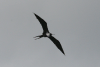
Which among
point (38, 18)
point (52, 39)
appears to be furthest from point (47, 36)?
point (38, 18)

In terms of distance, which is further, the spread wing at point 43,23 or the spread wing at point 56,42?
the spread wing at point 56,42

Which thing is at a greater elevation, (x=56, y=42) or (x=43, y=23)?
(x=43, y=23)

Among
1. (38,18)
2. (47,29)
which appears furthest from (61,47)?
(38,18)

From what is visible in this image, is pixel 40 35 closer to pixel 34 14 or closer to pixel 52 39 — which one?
pixel 52 39

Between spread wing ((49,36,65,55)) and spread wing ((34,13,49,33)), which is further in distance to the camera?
spread wing ((49,36,65,55))

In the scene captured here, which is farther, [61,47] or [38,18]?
[61,47]

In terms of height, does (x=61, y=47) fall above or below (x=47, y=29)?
below

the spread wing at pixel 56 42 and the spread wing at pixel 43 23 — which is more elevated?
the spread wing at pixel 43 23

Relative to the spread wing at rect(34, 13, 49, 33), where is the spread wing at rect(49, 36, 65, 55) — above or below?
below

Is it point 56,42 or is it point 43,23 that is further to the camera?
point 56,42
